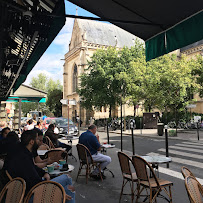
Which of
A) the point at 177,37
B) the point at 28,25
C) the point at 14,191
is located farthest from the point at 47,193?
the point at 177,37

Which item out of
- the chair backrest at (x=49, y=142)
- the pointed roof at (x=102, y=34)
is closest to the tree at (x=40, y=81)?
the pointed roof at (x=102, y=34)

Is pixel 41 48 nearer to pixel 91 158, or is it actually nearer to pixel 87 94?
pixel 91 158

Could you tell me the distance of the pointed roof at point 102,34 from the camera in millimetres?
48281

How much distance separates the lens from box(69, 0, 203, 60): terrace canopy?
3826mm

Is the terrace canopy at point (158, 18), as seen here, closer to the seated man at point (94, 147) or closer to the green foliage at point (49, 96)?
the seated man at point (94, 147)

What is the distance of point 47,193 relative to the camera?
95.9 inches

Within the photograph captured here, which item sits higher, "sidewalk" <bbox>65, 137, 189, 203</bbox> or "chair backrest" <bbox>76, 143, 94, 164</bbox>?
"chair backrest" <bbox>76, 143, 94, 164</bbox>

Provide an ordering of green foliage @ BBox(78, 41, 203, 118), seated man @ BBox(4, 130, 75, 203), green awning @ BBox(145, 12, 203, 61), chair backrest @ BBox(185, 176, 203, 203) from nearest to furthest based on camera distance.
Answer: chair backrest @ BBox(185, 176, 203, 203)
seated man @ BBox(4, 130, 75, 203)
green awning @ BBox(145, 12, 203, 61)
green foliage @ BBox(78, 41, 203, 118)

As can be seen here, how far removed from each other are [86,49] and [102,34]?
274 inches

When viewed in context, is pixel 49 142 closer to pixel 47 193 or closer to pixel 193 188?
pixel 47 193

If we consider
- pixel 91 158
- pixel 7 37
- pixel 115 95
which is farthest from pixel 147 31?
pixel 115 95

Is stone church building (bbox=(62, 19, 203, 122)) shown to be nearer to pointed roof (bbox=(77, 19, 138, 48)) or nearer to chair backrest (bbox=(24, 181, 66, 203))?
pointed roof (bbox=(77, 19, 138, 48))

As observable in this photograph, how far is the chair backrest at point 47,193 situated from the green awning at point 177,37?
3.07m

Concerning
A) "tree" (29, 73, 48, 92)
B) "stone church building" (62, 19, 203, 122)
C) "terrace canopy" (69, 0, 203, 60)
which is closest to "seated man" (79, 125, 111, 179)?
"terrace canopy" (69, 0, 203, 60)
